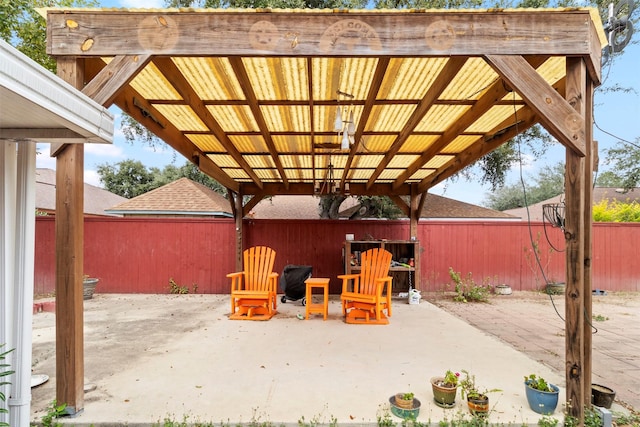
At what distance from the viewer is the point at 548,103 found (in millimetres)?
2258

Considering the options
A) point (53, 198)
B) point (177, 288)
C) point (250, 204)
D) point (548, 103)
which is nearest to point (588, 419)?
point (548, 103)

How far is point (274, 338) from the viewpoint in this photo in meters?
4.08

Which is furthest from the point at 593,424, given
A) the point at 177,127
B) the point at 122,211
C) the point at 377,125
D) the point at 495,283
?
the point at 122,211

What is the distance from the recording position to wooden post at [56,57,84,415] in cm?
224

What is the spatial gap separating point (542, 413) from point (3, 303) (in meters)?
3.16

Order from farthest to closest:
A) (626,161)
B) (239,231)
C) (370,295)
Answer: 1. (626,161)
2. (239,231)
3. (370,295)

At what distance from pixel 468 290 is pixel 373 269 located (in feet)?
9.67

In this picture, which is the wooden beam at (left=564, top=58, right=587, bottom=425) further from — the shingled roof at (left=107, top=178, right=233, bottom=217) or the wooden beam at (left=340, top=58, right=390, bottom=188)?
the shingled roof at (left=107, top=178, right=233, bottom=217)

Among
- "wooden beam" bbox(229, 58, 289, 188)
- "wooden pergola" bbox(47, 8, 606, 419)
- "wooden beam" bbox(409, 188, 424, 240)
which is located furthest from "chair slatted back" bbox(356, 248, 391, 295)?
"wooden pergola" bbox(47, 8, 606, 419)

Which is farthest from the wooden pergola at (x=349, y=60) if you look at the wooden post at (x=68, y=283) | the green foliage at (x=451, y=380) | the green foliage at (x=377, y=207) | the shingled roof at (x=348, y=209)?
the green foliage at (x=377, y=207)

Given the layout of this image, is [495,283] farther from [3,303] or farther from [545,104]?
[3,303]

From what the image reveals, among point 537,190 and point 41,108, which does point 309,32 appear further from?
point 537,190

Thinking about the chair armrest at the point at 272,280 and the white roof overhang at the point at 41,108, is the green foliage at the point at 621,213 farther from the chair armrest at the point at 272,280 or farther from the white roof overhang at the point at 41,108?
the white roof overhang at the point at 41,108

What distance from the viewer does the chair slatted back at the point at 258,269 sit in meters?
5.32
